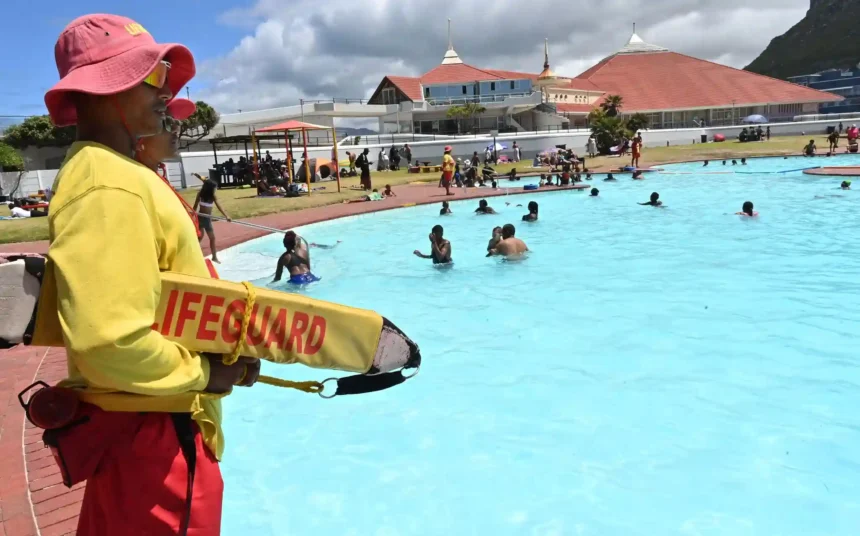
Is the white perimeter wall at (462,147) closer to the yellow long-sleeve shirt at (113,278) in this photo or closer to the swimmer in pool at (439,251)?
the swimmer in pool at (439,251)

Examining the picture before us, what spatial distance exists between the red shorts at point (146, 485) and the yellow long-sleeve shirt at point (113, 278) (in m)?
0.09

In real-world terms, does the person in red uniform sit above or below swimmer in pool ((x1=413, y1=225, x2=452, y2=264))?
above

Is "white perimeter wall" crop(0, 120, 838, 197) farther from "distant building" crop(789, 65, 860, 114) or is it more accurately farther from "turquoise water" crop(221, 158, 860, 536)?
"distant building" crop(789, 65, 860, 114)

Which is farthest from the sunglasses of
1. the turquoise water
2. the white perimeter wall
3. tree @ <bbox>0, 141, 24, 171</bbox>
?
tree @ <bbox>0, 141, 24, 171</bbox>

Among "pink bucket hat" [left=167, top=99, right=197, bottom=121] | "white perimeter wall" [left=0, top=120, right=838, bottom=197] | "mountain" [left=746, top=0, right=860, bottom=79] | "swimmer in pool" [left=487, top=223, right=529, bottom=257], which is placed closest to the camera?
"pink bucket hat" [left=167, top=99, right=197, bottom=121]

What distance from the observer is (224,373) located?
159cm

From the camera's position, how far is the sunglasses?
4.97 feet

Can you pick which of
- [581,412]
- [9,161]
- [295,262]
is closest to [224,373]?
[581,412]

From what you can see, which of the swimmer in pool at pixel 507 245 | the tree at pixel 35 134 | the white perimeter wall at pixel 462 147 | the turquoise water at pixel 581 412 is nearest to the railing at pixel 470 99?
the white perimeter wall at pixel 462 147

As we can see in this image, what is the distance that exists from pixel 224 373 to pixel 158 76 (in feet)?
2.60

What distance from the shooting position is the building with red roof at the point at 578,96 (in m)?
58.1

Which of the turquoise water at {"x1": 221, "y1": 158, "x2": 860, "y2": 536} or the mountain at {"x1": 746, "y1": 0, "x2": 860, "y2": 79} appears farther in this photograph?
the mountain at {"x1": 746, "y1": 0, "x2": 860, "y2": 79}

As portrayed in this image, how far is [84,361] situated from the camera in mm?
1278

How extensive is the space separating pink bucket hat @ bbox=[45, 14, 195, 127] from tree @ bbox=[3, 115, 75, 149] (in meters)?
36.3
